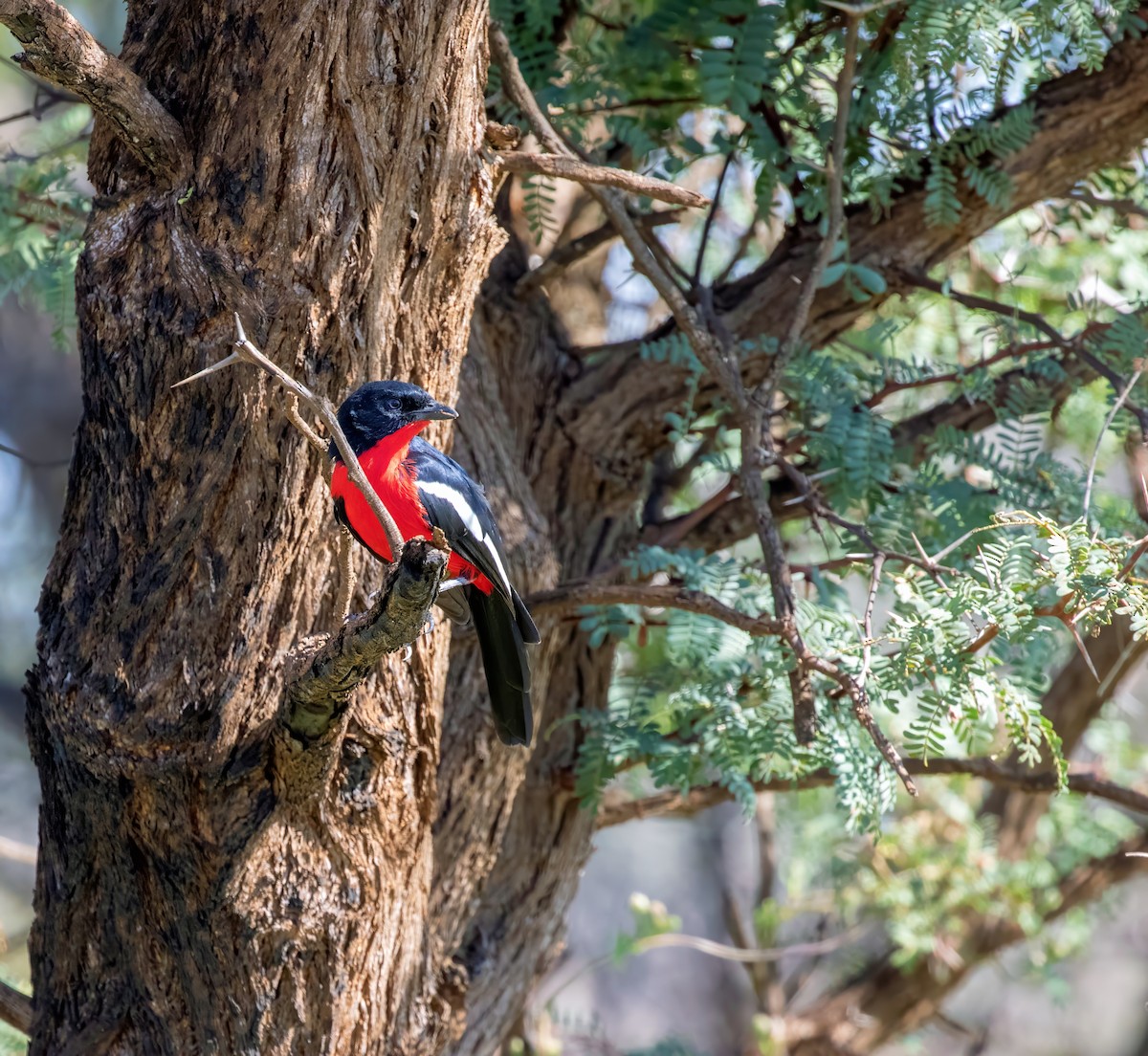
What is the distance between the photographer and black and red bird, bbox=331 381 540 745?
2.51 meters

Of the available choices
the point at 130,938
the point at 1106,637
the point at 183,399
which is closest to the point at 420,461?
the point at 183,399

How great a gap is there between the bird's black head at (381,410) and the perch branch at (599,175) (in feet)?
2.09

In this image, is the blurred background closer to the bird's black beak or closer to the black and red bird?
the black and red bird

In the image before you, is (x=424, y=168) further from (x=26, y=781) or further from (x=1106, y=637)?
(x=26, y=781)

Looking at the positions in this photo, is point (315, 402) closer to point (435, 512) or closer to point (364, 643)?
point (364, 643)

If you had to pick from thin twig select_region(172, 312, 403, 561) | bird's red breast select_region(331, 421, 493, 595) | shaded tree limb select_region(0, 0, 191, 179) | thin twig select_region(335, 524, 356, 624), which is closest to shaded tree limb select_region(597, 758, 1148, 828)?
bird's red breast select_region(331, 421, 493, 595)

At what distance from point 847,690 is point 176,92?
2.00m

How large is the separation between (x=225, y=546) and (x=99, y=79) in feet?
3.18

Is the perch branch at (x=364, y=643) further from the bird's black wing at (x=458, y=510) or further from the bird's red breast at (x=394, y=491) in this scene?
the bird's black wing at (x=458, y=510)

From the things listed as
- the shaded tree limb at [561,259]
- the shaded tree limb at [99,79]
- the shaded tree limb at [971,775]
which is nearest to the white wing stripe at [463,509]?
the shaded tree limb at [99,79]

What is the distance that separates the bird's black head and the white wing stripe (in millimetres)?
164

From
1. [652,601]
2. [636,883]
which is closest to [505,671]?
[652,601]

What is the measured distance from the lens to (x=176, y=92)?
2.54 metres

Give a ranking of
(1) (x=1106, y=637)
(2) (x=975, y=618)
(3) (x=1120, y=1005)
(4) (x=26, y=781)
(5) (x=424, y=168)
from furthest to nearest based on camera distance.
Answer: (3) (x=1120, y=1005)
(4) (x=26, y=781)
(1) (x=1106, y=637)
(2) (x=975, y=618)
(5) (x=424, y=168)
